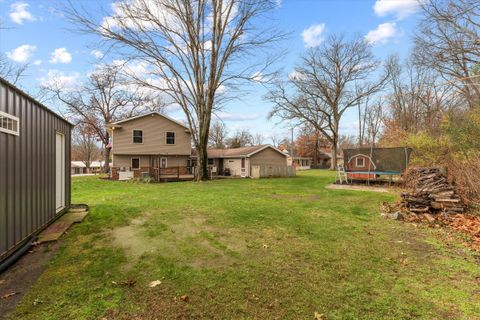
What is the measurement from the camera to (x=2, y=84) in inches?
141

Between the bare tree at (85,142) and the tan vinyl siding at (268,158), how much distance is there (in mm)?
21334

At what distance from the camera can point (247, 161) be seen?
2361 centimetres

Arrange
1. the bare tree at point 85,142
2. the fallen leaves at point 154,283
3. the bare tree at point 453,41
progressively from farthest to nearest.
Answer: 1. the bare tree at point 85,142
2. the bare tree at point 453,41
3. the fallen leaves at point 154,283

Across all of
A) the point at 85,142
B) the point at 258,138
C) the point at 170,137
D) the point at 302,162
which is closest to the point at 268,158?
the point at 170,137

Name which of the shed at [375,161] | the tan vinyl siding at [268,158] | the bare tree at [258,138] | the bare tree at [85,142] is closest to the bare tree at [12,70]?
the bare tree at [85,142]

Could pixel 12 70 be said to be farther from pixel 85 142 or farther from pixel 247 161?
pixel 85 142

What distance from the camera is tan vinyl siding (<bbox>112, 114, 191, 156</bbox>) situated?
20.6m

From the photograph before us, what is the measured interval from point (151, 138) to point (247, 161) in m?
8.97

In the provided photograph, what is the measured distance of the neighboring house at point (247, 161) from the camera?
926 inches

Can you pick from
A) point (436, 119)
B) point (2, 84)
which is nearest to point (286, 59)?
point (436, 119)

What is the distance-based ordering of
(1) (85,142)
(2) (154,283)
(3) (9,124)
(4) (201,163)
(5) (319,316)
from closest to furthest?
(5) (319,316) < (2) (154,283) < (3) (9,124) < (4) (201,163) < (1) (85,142)

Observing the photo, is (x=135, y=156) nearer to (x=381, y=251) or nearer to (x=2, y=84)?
(x=2, y=84)

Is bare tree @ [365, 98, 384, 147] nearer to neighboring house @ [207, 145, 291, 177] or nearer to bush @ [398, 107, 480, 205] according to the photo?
neighboring house @ [207, 145, 291, 177]

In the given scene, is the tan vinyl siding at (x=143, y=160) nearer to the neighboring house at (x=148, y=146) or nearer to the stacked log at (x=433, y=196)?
the neighboring house at (x=148, y=146)
